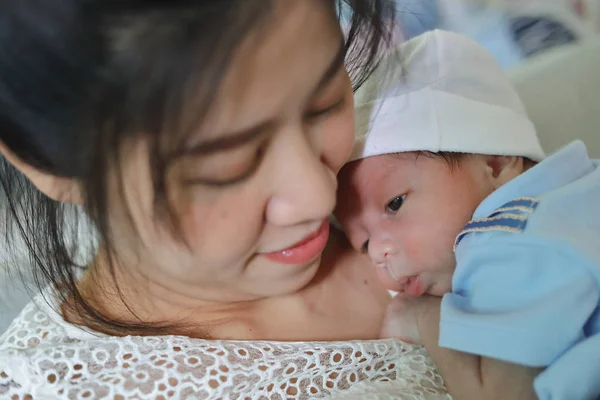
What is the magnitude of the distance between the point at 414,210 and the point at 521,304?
0.20 metres

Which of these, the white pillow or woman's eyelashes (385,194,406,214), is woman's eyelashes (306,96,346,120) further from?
the white pillow

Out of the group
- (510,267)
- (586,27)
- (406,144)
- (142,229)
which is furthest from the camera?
(586,27)

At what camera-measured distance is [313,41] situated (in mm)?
488

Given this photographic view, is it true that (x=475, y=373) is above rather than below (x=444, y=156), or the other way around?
below

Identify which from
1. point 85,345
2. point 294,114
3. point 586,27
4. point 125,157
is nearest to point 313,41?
point 294,114

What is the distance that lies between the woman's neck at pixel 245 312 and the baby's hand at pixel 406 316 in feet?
0.07

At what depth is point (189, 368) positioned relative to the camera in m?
0.61

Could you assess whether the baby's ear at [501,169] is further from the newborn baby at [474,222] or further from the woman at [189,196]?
the woman at [189,196]

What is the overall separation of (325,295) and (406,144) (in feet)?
0.79

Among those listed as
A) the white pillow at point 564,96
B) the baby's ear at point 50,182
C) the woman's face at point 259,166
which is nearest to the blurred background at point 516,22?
the white pillow at point 564,96

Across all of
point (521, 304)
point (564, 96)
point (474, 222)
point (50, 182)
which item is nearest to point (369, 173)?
point (474, 222)

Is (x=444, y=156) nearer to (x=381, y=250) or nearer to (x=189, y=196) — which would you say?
(x=381, y=250)

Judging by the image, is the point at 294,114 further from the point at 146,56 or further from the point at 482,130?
the point at 482,130

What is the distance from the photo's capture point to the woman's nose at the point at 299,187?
512 mm
